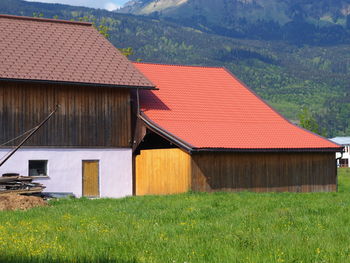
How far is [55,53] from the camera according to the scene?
32.8 metres

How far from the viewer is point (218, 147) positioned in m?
30.2

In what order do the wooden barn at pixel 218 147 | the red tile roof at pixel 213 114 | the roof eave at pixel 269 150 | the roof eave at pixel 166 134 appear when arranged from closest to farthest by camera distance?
the roof eave at pixel 166 134, the roof eave at pixel 269 150, the wooden barn at pixel 218 147, the red tile roof at pixel 213 114

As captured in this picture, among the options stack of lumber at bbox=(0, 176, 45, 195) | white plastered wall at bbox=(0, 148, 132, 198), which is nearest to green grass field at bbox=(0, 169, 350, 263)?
stack of lumber at bbox=(0, 176, 45, 195)

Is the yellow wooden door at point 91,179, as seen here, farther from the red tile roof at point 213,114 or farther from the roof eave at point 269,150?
the roof eave at point 269,150

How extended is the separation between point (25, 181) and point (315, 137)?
16191mm

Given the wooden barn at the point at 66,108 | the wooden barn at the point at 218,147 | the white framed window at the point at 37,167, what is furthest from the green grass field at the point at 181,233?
the wooden barn at the point at 66,108

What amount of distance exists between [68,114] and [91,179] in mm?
3470

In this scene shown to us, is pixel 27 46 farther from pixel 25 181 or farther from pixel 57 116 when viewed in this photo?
pixel 25 181

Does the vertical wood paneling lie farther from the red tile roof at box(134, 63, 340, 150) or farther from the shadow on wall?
the shadow on wall

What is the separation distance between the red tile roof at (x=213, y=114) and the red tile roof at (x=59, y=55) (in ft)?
8.32

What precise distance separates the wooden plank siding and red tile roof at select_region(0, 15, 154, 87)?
75 cm

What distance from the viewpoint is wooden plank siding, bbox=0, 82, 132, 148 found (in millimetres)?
30531

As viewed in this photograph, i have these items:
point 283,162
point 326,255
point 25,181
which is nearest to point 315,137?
point 283,162

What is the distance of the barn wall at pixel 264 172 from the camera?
30.7 metres
